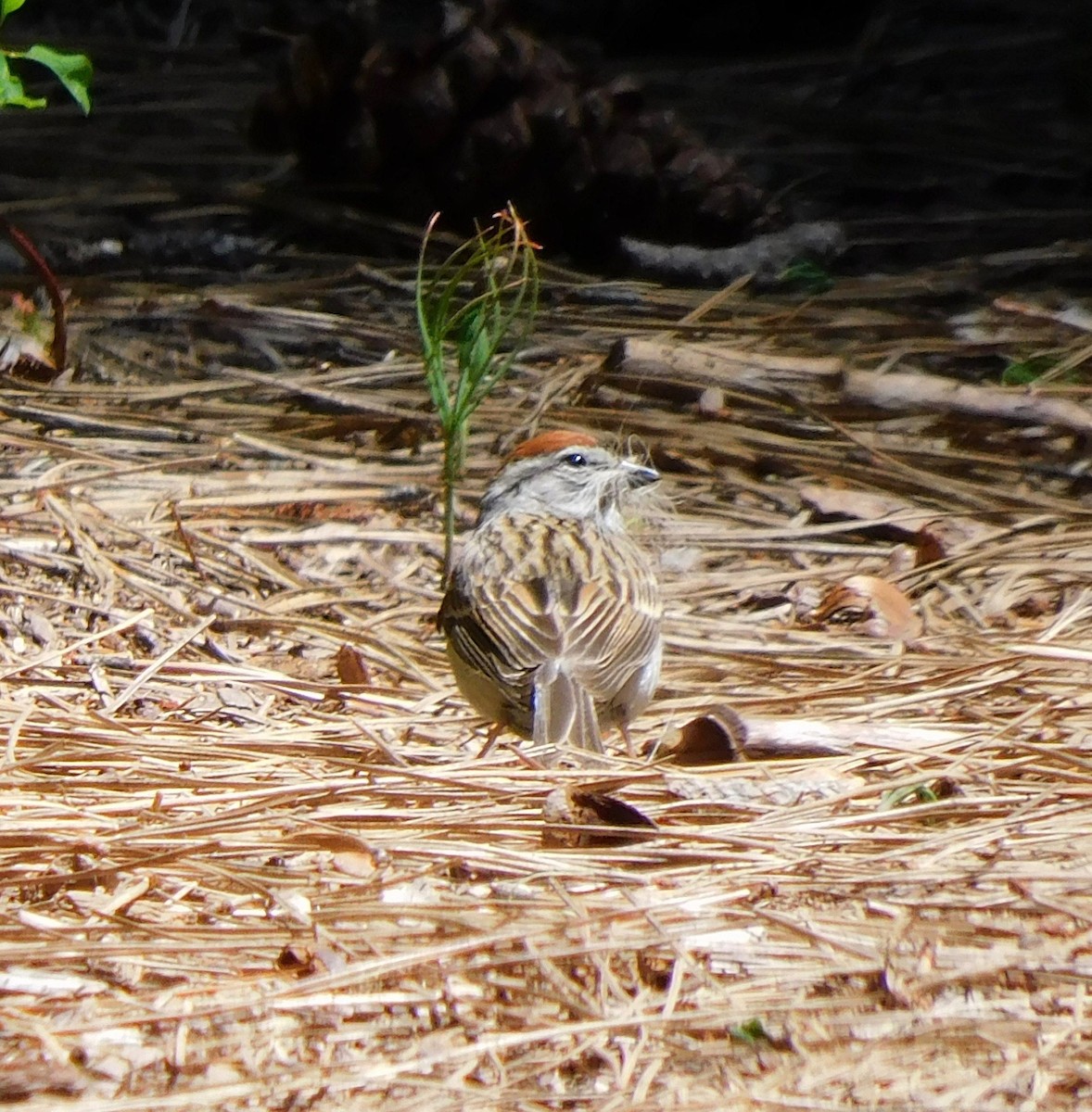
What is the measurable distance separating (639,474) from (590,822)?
5.67ft

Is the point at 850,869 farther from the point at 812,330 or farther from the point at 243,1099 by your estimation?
the point at 812,330

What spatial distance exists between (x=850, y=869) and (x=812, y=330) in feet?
11.1

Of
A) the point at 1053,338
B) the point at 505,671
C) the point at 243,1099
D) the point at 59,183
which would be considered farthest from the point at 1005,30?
the point at 243,1099

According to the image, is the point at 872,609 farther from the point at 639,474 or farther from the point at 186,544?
the point at 186,544

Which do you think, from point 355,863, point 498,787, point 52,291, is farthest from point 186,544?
point 355,863

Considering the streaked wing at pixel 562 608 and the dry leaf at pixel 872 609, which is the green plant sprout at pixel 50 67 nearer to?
the streaked wing at pixel 562 608

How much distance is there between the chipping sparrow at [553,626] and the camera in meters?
3.98

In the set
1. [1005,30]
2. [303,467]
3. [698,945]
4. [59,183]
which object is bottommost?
[698,945]

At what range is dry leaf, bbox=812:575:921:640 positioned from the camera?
14.8ft

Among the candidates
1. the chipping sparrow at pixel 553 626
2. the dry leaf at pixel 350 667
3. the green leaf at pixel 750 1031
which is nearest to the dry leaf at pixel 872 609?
the chipping sparrow at pixel 553 626

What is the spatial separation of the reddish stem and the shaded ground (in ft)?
0.41

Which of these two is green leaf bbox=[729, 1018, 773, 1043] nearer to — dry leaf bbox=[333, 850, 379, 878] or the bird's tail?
dry leaf bbox=[333, 850, 379, 878]

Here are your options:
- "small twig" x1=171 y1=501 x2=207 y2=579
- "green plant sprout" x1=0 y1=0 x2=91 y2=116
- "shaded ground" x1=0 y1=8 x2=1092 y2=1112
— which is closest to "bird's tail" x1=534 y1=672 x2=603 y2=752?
"shaded ground" x1=0 y1=8 x2=1092 y2=1112

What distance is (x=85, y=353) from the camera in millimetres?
6035
